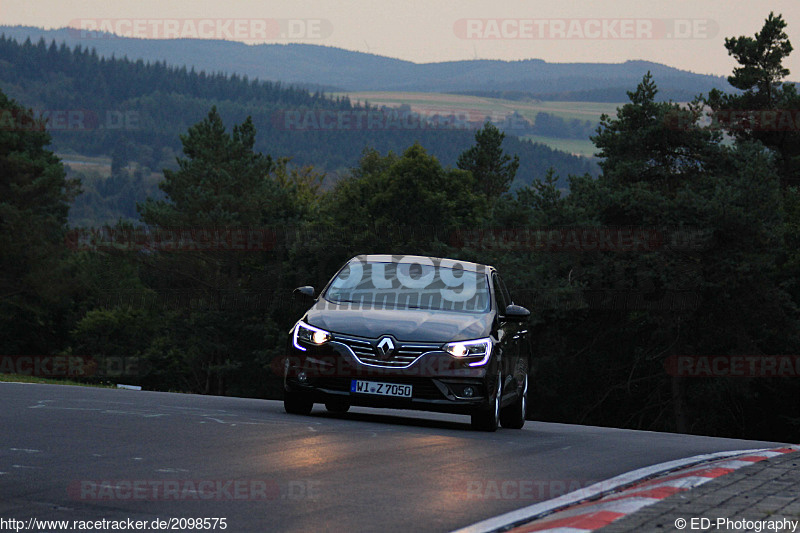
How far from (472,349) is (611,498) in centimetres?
499

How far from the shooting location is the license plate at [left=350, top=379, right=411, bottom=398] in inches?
507

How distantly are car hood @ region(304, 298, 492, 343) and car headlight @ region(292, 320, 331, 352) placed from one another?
0.21 feet

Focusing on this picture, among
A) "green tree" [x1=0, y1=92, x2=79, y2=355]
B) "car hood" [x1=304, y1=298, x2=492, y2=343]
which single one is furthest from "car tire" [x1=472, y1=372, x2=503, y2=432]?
"green tree" [x1=0, y1=92, x2=79, y2=355]

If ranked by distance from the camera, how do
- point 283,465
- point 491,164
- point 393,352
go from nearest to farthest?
point 283,465 < point 393,352 < point 491,164

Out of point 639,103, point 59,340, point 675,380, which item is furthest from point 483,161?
point 675,380

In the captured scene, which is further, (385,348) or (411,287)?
(411,287)

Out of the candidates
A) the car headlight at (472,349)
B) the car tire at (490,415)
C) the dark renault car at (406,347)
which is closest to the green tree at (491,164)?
the dark renault car at (406,347)

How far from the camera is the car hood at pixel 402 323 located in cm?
1299

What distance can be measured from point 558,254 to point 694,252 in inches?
228

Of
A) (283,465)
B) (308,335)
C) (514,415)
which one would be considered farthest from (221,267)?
(283,465)

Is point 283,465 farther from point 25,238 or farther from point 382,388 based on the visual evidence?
point 25,238

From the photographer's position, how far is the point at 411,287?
1418 cm

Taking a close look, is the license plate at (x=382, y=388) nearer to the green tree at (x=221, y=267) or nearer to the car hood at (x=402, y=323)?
the car hood at (x=402, y=323)

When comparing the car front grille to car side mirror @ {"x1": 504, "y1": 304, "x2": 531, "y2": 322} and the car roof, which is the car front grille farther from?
the car roof
